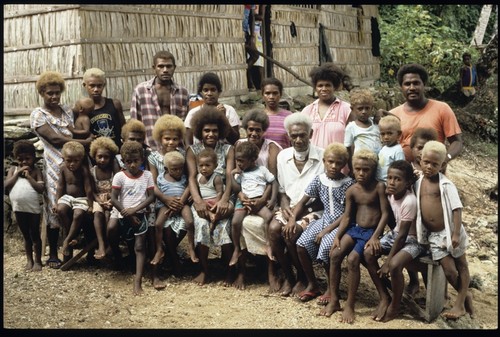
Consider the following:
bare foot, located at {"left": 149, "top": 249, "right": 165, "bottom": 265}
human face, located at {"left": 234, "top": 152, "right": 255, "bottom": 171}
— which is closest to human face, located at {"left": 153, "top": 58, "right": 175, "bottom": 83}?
human face, located at {"left": 234, "top": 152, "right": 255, "bottom": 171}

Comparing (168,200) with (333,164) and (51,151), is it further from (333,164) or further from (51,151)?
(333,164)

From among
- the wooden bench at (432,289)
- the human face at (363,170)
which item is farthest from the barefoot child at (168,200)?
the wooden bench at (432,289)

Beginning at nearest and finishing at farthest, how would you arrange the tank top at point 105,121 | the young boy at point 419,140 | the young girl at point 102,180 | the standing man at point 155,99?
the young boy at point 419,140, the young girl at point 102,180, the tank top at point 105,121, the standing man at point 155,99

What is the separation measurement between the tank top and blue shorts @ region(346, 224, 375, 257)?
2.50 metres

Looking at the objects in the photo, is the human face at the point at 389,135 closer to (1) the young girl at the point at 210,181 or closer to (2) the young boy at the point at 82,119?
(1) the young girl at the point at 210,181

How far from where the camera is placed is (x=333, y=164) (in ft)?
15.9

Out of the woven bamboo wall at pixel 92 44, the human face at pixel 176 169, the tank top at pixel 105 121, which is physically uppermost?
the woven bamboo wall at pixel 92 44

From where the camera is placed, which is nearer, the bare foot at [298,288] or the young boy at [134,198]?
the bare foot at [298,288]

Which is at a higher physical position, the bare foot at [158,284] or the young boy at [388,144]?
the young boy at [388,144]

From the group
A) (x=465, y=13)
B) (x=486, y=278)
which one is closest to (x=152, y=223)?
(x=486, y=278)

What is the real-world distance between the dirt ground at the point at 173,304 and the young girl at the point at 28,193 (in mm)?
219

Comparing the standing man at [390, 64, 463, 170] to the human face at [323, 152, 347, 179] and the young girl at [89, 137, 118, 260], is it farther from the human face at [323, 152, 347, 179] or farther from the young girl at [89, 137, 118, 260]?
the young girl at [89, 137, 118, 260]

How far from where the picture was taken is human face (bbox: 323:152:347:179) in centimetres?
485

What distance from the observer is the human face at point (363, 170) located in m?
4.67
